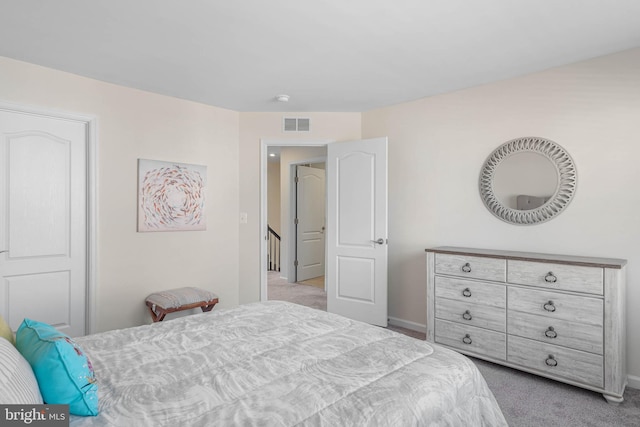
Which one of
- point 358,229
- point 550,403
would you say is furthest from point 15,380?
point 358,229

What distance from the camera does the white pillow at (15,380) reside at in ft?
3.17

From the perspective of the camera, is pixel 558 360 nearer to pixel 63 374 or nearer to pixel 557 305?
pixel 557 305

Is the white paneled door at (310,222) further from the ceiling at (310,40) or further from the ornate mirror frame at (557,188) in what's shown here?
the ornate mirror frame at (557,188)

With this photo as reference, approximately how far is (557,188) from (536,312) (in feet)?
3.29

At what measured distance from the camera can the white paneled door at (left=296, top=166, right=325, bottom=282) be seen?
6.69 m

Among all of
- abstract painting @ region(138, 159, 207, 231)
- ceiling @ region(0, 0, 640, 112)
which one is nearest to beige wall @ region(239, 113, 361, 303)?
abstract painting @ region(138, 159, 207, 231)

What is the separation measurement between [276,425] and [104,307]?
2900 millimetres

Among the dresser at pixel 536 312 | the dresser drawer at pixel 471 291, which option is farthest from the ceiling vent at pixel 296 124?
the dresser drawer at pixel 471 291

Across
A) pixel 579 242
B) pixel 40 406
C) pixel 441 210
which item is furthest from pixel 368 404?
pixel 441 210

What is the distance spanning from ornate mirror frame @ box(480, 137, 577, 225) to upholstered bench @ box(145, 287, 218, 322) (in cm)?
272

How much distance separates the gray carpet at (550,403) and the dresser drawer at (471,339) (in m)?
0.14

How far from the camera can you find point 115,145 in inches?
137

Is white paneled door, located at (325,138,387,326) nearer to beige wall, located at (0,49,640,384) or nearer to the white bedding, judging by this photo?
beige wall, located at (0,49,640,384)

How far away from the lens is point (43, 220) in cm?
308
